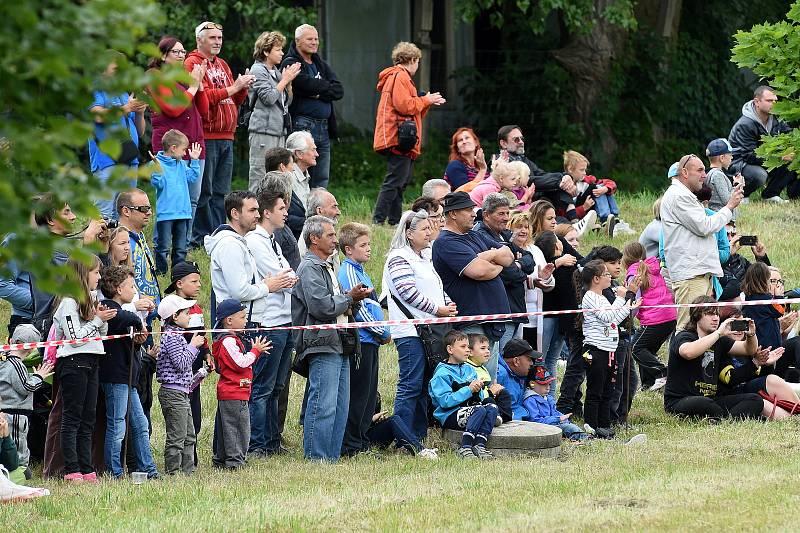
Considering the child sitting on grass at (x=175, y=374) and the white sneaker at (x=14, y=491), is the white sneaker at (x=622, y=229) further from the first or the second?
the white sneaker at (x=14, y=491)

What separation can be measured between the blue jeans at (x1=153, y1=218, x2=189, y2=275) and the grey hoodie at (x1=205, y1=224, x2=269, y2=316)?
3.86m

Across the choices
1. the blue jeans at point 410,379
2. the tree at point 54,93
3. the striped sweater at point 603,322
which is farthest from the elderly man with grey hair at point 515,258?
the tree at point 54,93

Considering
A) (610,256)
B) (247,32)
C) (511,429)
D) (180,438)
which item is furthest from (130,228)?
(247,32)

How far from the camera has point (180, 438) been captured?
30.4 feet

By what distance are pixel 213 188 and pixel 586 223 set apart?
14.3ft

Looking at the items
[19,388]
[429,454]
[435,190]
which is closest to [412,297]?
[429,454]

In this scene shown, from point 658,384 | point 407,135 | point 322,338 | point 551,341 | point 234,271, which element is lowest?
point 658,384

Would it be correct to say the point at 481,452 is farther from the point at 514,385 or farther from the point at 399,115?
the point at 399,115

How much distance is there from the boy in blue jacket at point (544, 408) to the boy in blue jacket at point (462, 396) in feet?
2.42

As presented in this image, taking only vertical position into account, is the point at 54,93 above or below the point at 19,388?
above

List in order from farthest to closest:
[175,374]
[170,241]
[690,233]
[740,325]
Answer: [170,241], [690,233], [740,325], [175,374]

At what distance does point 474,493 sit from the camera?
27.8ft

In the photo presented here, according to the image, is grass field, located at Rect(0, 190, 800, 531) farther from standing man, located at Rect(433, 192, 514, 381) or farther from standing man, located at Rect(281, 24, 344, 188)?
standing man, located at Rect(281, 24, 344, 188)

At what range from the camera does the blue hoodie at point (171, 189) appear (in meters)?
13.4
